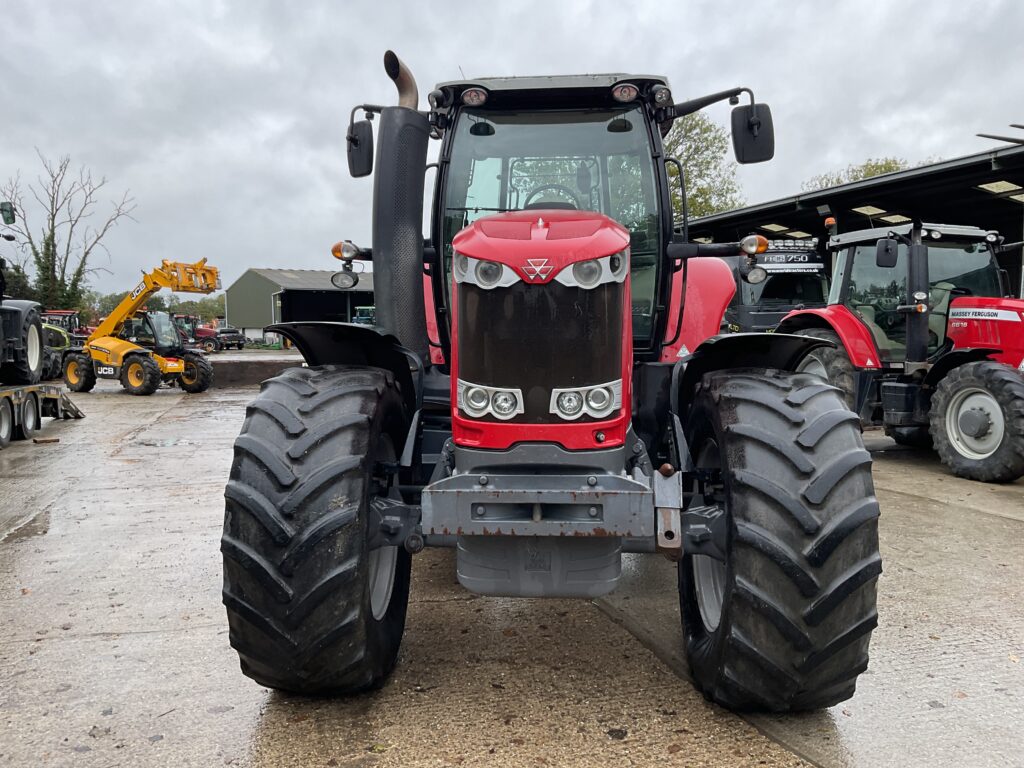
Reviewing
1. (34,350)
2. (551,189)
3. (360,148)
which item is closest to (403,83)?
(360,148)

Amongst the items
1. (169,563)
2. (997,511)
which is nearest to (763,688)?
(169,563)

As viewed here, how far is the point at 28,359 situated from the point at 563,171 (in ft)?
32.9

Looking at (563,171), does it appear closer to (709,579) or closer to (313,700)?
(709,579)

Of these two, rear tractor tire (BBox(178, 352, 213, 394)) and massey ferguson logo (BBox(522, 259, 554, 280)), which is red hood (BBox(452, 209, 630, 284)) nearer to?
massey ferguson logo (BBox(522, 259, 554, 280))

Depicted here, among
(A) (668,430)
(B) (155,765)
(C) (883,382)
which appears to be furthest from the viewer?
(C) (883,382)

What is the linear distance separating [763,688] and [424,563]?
2498 millimetres

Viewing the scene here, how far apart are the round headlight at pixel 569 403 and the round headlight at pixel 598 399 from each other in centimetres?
3

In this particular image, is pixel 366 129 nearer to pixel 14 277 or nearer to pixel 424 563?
pixel 424 563

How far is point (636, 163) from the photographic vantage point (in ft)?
11.5

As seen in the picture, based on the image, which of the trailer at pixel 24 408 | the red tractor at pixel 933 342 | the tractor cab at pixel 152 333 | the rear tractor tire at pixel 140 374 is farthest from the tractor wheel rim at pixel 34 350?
the red tractor at pixel 933 342

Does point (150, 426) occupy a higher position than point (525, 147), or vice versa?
point (525, 147)

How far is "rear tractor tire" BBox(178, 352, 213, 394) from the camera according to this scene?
1794 centimetres

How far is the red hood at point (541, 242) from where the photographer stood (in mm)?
2463

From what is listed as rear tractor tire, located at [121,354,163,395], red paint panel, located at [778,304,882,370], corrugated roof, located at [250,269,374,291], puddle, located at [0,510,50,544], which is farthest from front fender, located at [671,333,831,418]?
corrugated roof, located at [250,269,374,291]
